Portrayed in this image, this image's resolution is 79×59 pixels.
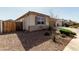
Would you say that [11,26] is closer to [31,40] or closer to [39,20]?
[39,20]

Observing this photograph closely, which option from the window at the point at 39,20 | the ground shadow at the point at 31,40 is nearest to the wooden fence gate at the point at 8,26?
the window at the point at 39,20

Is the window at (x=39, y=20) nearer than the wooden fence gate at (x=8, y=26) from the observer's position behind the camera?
Yes

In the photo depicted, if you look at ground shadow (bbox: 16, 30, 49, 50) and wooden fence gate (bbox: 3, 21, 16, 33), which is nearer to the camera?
ground shadow (bbox: 16, 30, 49, 50)

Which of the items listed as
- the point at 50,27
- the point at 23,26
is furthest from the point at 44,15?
the point at 23,26

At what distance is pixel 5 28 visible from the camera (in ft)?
48.5

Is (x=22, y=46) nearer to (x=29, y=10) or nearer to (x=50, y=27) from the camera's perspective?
(x=29, y=10)

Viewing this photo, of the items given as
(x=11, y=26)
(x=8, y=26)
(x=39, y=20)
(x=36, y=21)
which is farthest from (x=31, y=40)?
(x=11, y=26)

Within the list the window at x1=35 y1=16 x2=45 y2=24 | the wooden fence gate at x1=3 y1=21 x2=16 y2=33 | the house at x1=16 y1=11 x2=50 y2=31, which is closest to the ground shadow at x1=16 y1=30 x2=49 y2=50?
the house at x1=16 y1=11 x2=50 y2=31

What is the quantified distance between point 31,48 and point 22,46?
2.65 ft

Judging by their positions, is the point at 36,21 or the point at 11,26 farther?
the point at 11,26

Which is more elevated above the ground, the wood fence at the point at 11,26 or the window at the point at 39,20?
the window at the point at 39,20

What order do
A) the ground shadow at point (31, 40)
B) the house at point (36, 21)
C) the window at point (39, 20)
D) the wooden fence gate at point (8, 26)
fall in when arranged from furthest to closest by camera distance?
the wooden fence gate at point (8, 26) < the window at point (39, 20) < the house at point (36, 21) < the ground shadow at point (31, 40)

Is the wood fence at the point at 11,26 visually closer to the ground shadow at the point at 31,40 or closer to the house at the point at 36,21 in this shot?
the house at the point at 36,21

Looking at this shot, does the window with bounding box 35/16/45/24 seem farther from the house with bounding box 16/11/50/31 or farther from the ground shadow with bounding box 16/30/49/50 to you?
the ground shadow with bounding box 16/30/49/50
